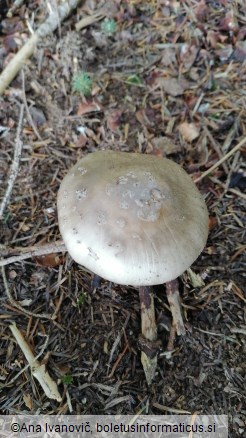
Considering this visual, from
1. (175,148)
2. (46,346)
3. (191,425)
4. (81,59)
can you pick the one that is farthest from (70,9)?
(191,425)

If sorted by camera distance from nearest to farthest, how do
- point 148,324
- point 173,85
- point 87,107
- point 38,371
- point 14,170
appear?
point 38,371 < point 148,324 < point 14,170 < point 87,107 < point 173,85

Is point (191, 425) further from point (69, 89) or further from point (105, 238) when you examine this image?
point (69, 89)

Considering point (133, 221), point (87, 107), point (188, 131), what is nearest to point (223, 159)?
point (188, 131)

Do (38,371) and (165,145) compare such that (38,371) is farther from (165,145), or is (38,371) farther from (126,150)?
(165,145)

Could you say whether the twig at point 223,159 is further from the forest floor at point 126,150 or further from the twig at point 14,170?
the twig at point 14,170

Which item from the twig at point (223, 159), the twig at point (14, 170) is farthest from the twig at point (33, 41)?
the twig at point (223, 159)

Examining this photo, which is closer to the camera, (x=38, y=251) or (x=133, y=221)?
(x=133, y=221)
